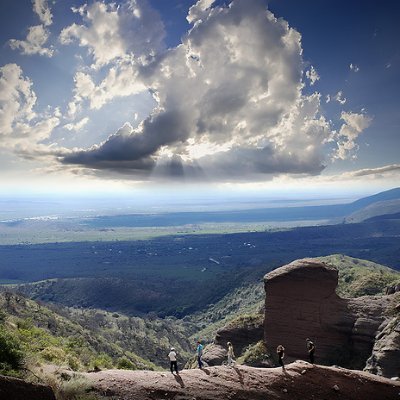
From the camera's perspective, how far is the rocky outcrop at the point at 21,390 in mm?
14016

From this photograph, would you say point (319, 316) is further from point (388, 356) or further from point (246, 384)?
point (246, 384)

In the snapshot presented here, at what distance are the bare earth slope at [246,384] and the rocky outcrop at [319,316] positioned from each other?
15.5 meters

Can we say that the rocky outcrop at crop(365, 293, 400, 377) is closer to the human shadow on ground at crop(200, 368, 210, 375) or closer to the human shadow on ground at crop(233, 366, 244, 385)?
the human shadow on ground at crop(233, 366, 244, 385)

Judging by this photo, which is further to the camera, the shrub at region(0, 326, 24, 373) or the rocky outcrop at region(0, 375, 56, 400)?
the shrub at region(0, 326, 24, 373)

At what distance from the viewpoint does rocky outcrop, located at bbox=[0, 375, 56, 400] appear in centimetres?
1402

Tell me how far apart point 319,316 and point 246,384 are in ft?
78.1

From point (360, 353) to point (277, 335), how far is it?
9.41m

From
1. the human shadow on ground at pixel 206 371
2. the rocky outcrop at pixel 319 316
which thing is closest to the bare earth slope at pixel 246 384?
the human shadow on ground at pixel 206 371

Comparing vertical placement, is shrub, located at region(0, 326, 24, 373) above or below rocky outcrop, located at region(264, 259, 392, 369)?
above

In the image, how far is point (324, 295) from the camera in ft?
144

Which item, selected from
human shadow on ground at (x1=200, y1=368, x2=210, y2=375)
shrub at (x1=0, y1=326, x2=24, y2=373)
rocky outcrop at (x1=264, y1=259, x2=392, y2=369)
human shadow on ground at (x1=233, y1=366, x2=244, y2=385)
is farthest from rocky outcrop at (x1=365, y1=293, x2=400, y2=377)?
shrub at (x1=0, y1=326, x2=24, y2=373)

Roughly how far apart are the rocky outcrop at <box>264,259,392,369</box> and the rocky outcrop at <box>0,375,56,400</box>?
1343 inches

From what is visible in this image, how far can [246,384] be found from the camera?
22219 millimetres

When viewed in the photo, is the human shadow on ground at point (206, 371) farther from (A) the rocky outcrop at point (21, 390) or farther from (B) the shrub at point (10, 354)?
(B) the shrub at point (10, 354)
